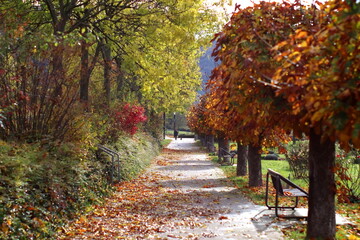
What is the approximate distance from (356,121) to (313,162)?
11.3 ft

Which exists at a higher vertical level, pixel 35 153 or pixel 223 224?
pixel 35 153

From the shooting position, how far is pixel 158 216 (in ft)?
30.8

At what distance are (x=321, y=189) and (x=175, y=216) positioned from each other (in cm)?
367

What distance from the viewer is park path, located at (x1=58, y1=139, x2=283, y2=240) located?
7.62 metres

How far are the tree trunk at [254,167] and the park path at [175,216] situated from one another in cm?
73

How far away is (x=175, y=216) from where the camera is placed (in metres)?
9.38

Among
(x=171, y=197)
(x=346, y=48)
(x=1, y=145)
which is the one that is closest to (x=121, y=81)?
(x=171, y=197)

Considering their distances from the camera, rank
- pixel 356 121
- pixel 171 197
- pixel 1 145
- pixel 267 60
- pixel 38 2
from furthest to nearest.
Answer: pixel 38 2 → pixel 171 197 → pixel 1 145 → pixel 267 60 → pixel 356 121

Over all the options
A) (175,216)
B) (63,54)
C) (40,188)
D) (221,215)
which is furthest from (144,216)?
(63,54)

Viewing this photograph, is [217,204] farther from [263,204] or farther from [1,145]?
[1,145]

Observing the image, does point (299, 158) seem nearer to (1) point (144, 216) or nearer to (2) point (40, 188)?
(1) point (144, 216)

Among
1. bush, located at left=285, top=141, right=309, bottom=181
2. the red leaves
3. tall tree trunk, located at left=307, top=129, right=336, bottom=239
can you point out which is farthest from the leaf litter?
the red leaves

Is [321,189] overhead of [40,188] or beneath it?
overhead

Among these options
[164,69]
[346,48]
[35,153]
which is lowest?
[35,153]
